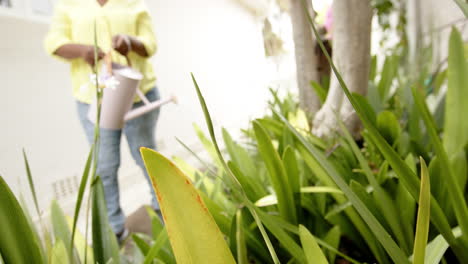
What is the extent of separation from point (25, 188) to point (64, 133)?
35 centimetres

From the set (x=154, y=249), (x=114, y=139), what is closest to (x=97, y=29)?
(x=114, y=139)

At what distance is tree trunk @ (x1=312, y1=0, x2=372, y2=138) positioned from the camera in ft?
1.16

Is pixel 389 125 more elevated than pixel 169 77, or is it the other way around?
pixel 169 77

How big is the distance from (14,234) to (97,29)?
8.9 inches

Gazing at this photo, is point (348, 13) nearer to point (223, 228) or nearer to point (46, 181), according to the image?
point (223, 228)

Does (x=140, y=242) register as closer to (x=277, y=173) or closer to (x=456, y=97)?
(x=277, y=173)

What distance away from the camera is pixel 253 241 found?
275 millimetres

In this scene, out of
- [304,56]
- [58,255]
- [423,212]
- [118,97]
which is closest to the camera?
[423,212]

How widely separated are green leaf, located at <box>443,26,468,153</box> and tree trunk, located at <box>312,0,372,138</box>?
0.34 ft

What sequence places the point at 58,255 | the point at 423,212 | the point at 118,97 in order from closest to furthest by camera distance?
the point at 423,212 < the point at 58,255 < the point at 118,97

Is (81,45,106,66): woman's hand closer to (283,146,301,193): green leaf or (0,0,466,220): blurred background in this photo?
(0,0,466,220): blurred background

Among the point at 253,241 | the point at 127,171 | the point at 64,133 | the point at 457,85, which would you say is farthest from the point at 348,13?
the point at 64,133

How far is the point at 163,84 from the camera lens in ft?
1.84

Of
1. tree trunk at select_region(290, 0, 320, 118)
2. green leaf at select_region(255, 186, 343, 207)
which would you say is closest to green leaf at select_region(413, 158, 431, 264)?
green leaf at select_region(255, 186, 343, 207)
